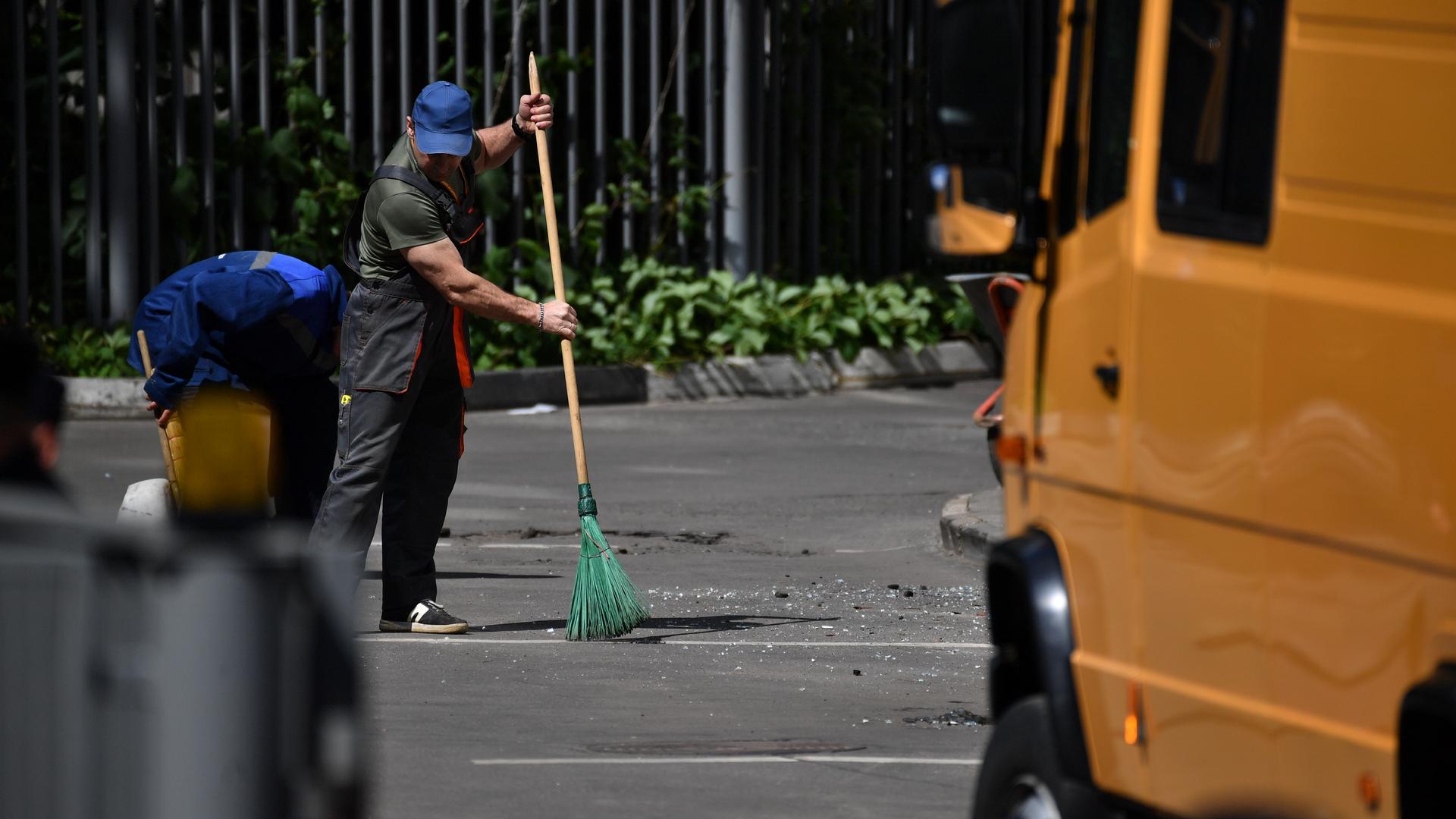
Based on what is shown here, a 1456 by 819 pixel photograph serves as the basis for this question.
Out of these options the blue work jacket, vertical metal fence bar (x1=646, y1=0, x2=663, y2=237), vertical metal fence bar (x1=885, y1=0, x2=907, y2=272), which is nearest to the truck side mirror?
the blue work jacket

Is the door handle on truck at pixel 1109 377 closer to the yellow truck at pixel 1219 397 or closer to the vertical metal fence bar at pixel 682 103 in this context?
the yellow truck at pixel 1219 397

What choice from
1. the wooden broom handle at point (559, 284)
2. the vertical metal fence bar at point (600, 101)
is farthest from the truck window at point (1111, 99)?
the vertical metal fence bar at point (600, 101)

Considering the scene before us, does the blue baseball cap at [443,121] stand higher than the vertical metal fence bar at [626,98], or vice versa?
the blue baseball cap at [443,121]

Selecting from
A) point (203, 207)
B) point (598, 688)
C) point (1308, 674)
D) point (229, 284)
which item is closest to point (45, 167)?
point (203, 207)

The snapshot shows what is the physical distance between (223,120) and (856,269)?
246 inches

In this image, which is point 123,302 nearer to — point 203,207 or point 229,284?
point 203,207

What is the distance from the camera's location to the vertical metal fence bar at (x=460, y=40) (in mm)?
17219

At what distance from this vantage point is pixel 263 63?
16562mm

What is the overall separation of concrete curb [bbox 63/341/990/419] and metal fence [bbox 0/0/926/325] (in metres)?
1.09

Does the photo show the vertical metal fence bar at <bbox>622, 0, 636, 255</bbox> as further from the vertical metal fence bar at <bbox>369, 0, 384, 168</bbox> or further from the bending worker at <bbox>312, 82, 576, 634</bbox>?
the bending worker at <bbox>312, 82, 576, 634</bbox>

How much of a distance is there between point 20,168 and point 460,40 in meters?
3.44

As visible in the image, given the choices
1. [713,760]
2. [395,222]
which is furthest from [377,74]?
[713,760]

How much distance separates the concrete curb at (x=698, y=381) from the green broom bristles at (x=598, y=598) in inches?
275

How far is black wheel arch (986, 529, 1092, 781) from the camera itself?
4043 mm
